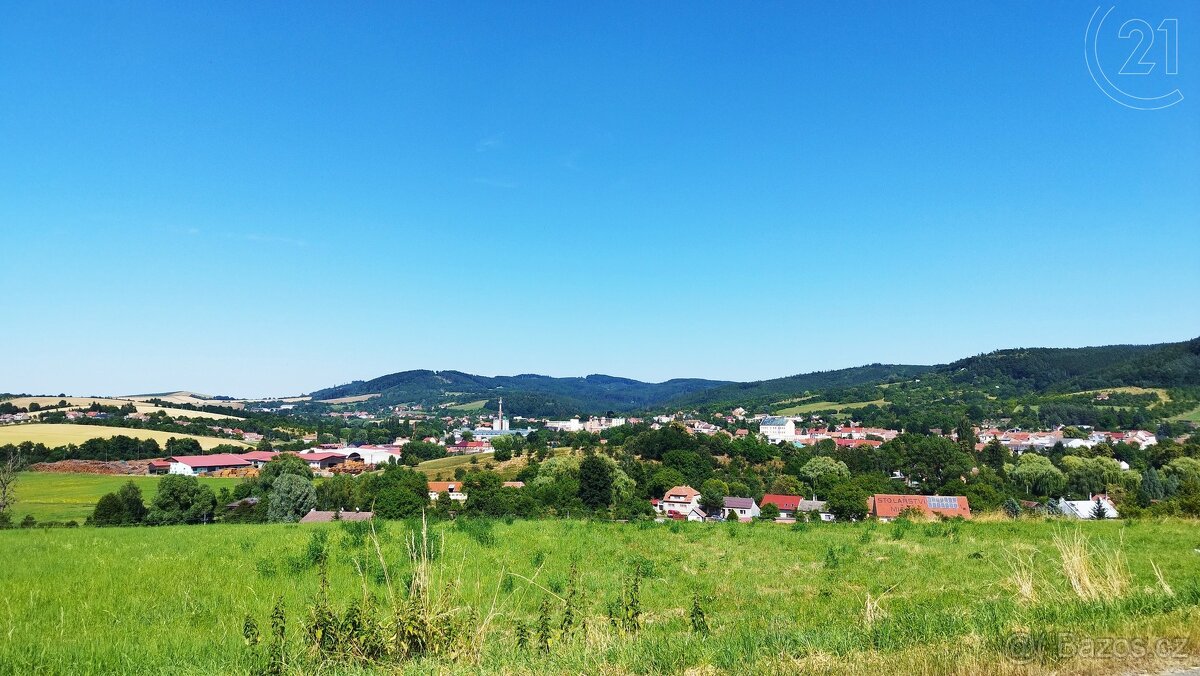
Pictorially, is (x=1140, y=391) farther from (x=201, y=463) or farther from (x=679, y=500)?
(x=201, y=463)

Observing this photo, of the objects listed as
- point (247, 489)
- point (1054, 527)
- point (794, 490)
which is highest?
point (1054, 527)

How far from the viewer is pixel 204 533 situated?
13578 mm

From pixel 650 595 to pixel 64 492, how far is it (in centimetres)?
8146

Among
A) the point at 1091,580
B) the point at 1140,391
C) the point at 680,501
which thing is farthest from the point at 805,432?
the point at 1091,580

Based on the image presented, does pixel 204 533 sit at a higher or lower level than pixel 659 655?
lower

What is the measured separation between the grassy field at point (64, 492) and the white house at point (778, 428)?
133m

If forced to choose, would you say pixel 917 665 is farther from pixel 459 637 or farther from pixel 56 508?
pixel 56 508

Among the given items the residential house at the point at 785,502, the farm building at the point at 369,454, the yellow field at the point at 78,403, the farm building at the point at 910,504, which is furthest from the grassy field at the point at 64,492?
the yellow field at the point at 78,403

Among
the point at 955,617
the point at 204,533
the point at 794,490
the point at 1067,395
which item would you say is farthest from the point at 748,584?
the point at 1067,395

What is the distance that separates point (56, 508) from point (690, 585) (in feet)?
225

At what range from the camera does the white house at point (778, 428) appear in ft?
553

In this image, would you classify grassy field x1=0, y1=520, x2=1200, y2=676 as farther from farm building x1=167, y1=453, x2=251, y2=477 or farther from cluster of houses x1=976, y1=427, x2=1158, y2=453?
cluster of houses x1=976, y1=427, x2=1158, y2=453

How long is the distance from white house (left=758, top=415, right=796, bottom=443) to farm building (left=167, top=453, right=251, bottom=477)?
416 ft

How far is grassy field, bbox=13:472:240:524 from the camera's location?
50594mm
